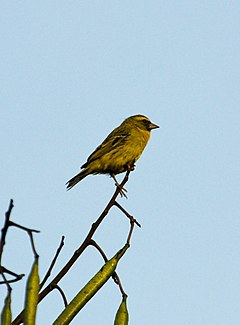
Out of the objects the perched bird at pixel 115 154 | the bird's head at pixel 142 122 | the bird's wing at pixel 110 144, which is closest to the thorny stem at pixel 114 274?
the perched bird at pixel 115 154

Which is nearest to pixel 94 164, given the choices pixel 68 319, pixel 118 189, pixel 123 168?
pixel 123 168

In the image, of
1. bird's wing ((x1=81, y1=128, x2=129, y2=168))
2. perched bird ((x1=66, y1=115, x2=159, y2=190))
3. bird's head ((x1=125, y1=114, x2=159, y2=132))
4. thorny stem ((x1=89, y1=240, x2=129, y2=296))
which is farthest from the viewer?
bird's head ((x1=125, y1=114, x2=159, y2=132))

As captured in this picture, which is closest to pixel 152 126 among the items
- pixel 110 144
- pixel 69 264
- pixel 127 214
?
pixel 110 144

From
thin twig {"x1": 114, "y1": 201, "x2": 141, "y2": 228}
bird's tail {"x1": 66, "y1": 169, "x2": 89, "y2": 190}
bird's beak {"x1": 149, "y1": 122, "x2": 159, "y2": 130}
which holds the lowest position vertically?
thin twig {"x1": 114, "y1": 201, "x2": 141, "y2": 228}

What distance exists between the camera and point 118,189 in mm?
4004

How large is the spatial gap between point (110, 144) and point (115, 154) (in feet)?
1.65

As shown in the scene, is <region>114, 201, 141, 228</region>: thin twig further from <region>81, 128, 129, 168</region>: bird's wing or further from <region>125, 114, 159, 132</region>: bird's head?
<region>125, 114, 159, 132</region>: bird's head

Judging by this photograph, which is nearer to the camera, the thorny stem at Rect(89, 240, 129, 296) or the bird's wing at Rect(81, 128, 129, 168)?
the thorny stem at Rect(89, 240, 129, 296)

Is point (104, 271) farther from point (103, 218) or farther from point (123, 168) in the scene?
point (123, 168)

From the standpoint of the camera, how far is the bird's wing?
422 inches

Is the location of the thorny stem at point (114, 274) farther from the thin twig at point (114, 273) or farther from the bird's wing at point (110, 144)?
the bird's wing at point (110, 144)

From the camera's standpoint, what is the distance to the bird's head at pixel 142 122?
11984 mm

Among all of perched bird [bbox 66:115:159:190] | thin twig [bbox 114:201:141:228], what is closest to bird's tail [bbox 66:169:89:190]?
perched bird [bbox 66:115:159:190]

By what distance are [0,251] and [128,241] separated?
130 centimetres
